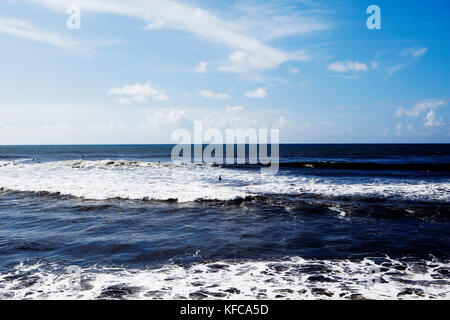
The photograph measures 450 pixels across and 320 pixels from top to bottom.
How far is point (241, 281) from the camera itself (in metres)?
7.55

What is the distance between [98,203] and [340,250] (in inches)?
544

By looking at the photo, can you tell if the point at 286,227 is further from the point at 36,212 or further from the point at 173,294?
the point at 36,212

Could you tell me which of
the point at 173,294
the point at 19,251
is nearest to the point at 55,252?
the point at 19,251

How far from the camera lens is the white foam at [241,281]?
6.87 meters

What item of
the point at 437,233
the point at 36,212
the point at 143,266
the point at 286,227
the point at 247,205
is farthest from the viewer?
the point at 247,205

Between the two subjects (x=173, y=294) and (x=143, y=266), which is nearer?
(x=173, y=294)

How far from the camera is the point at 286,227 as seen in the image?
12.4 m

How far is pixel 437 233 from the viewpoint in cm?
1155

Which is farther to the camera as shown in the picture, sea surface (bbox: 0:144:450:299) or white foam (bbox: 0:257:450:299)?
sea surface (bbox: 0:144:450:299)

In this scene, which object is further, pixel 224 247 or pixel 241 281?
pixel 224 247

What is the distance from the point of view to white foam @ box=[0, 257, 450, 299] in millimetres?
6871

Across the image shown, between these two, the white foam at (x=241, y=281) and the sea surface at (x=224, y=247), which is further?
the sea surface at (x=224, y=247)

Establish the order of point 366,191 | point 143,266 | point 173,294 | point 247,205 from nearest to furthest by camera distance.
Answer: point 173,294, point 143,266, point 247,205, point 366,191
